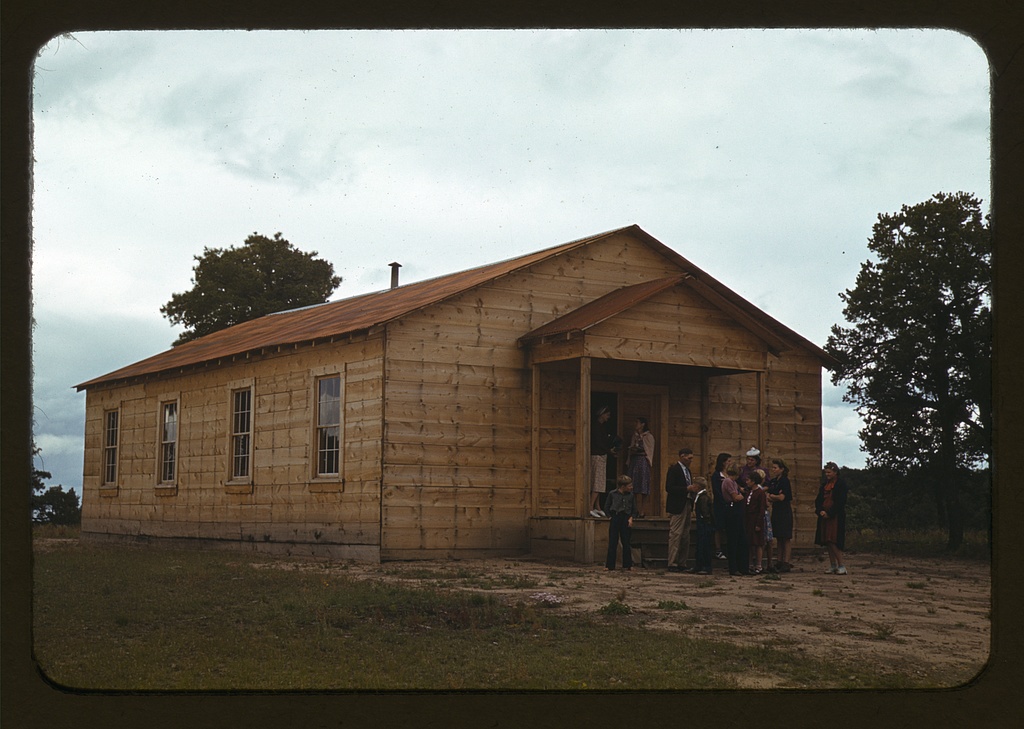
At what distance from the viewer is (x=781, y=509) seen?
1677 centimetres

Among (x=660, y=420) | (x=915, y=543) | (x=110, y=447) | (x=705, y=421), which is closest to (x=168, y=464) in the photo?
(x=110, y=447)

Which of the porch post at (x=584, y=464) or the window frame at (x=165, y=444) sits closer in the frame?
the porch post at (x=584, y=464)

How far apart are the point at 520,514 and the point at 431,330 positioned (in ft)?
10.9

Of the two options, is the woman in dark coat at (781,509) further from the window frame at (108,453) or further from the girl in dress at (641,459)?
the window frame at (108,453)

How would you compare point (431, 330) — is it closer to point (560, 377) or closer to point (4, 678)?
point (560, 377)

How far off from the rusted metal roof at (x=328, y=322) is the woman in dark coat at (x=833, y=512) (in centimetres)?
605

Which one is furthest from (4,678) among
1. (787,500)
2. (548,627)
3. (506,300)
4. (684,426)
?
(684,426)

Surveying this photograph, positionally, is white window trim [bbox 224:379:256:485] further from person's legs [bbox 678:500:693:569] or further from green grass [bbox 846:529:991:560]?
green grass [bbox 846:529:991:560]

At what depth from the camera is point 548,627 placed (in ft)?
35.1

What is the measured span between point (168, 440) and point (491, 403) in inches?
370

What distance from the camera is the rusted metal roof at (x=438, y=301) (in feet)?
59.7

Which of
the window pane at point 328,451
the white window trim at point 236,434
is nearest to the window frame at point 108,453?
the white window trim at point 236,434

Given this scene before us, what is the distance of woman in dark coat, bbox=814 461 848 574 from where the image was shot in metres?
16.2

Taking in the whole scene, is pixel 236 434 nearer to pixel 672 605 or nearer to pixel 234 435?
pixel 234 435
